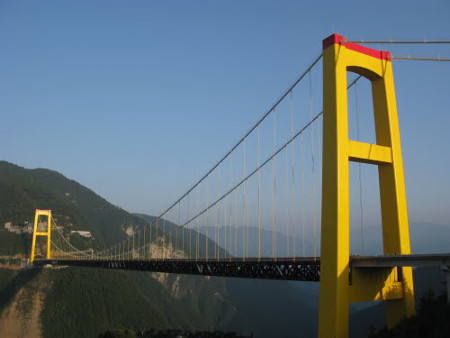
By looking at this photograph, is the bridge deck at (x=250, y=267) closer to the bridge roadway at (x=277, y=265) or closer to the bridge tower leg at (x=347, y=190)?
the bridge roadway at (x=277, y=265)

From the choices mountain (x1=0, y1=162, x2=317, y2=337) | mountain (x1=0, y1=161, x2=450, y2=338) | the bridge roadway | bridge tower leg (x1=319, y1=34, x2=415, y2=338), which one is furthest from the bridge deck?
mountain (x1=0, y1=162, x2=317, y2=337)

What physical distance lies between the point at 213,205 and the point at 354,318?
87.8 meters

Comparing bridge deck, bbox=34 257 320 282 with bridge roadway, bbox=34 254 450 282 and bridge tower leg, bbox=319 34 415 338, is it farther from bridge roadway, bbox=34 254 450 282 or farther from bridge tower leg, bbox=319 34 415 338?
bridge tower leg, bbox=319 34 415 338

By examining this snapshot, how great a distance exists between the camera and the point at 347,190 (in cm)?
1941

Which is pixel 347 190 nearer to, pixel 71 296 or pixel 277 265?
pixel 277 265

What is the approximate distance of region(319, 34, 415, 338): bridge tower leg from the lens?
19.0 meters

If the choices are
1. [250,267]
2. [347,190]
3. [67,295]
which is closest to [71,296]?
[67,295]

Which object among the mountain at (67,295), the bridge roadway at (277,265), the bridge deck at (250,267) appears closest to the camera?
the bridge roadway at (277,265)

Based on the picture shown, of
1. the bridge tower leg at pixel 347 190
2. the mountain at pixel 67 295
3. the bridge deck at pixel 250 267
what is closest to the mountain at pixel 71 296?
the mountain at pixel 67 295

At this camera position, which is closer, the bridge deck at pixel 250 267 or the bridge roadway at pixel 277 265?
the bridge roadway at pixel 277 265

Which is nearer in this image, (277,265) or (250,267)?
(277,265)

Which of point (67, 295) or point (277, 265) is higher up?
point (277, 265)

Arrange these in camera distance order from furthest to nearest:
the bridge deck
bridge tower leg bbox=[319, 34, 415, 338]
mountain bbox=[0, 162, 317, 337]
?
mountain bbox=[0, 162, 317, 337] → the bridge deck → bridge tower leg bbox=[319, 34, 415, 338]

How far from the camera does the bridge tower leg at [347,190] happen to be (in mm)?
18953
